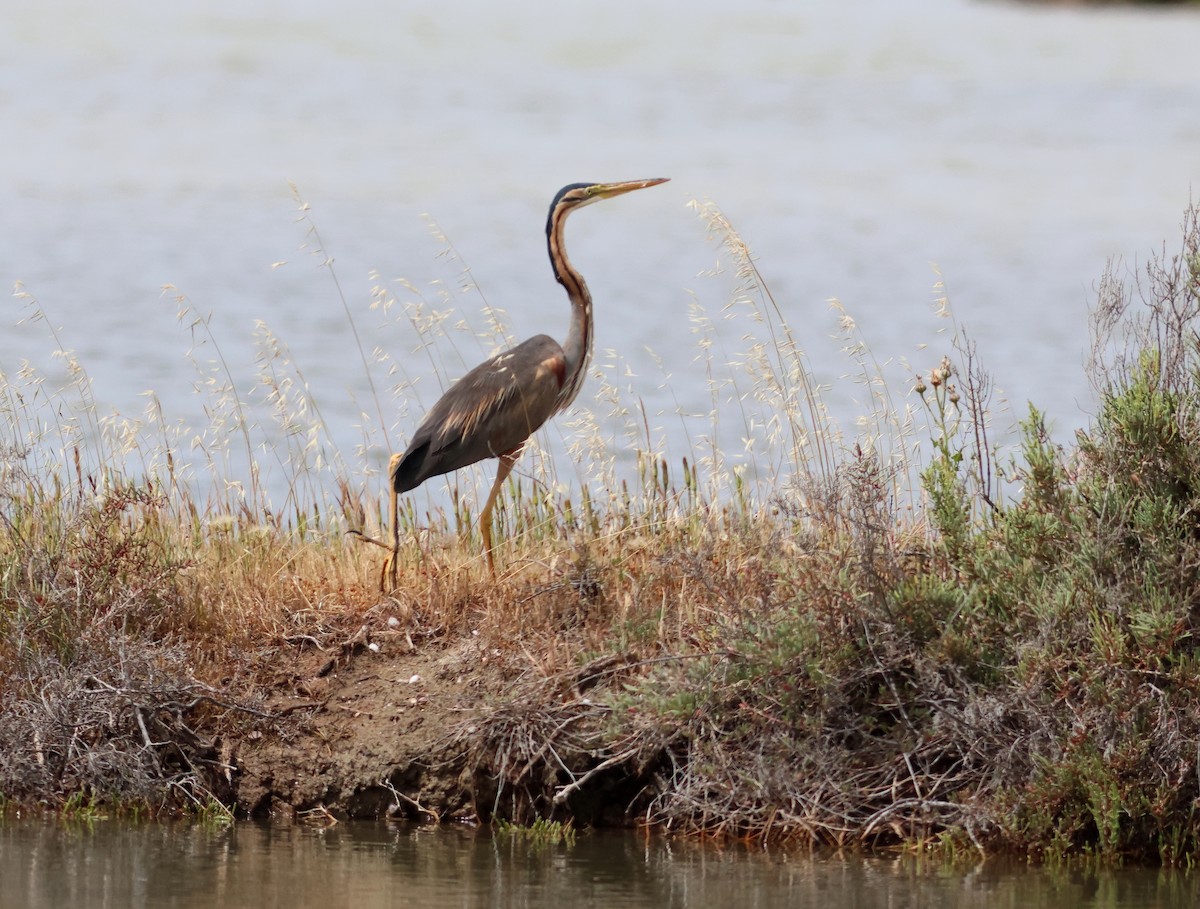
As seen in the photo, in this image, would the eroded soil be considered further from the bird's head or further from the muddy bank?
the bird's head

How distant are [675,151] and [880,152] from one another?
143 inches

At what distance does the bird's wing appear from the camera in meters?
7.34

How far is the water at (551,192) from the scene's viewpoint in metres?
16.6

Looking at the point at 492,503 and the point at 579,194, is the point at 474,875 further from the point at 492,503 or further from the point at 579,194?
the point at 579,194

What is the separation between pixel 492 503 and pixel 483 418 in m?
0.35

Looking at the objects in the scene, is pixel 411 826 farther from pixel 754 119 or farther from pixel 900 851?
pixel 754 119

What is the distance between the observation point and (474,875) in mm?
5391

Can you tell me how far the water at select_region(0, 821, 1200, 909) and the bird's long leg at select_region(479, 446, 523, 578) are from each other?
1.31 metres

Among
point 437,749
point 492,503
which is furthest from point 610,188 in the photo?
point 437,749

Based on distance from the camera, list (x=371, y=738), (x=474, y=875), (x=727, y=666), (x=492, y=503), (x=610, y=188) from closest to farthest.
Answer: (x=474, y=875) → (x=727, y=666) → (x=371, y=738) → (x=492, y=503) → (x=610, y=188)

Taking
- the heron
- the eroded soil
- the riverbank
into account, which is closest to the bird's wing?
the heron

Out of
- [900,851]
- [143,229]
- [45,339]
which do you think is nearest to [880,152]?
[143,229]

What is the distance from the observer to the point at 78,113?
1156 inches

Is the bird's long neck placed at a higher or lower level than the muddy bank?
higher
